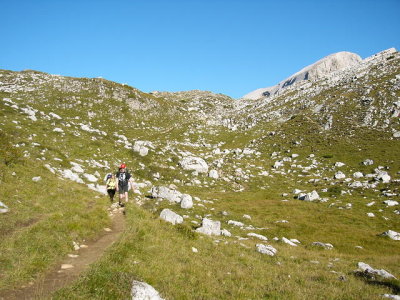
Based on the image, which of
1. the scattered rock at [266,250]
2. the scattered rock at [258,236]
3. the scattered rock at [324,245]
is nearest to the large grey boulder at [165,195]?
the scattered rock at [258,236]

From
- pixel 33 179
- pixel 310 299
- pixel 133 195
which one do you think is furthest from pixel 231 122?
pixel 310 299

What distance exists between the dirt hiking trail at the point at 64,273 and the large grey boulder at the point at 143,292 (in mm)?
→ 1979

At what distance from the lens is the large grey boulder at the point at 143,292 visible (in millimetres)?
7221

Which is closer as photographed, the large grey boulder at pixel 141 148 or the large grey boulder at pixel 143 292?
the large grey boulder at pixel 143 292

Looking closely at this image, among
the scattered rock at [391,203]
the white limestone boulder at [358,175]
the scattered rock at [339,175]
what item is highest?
the white limestone boulder at [358,175]

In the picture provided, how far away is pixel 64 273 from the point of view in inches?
326

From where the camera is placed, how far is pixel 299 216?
1159 inches

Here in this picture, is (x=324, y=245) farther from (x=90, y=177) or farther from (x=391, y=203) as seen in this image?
(x=90, y=177)

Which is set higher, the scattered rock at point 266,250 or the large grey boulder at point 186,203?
the large grey boulder at point 186,203

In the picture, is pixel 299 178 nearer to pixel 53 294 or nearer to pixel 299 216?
pixel 299 216

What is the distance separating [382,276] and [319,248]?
27.2ft

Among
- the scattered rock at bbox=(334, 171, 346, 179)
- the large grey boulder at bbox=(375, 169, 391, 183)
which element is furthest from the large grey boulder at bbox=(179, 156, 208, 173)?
the large grey boulder at bbox=(375, 169, 391, 183)

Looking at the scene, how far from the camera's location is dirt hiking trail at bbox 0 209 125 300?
686 centimetres

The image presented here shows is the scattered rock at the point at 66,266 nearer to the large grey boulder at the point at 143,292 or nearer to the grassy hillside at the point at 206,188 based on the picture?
the grassy hillside at the point at 206,188
